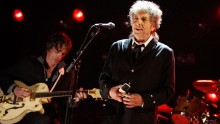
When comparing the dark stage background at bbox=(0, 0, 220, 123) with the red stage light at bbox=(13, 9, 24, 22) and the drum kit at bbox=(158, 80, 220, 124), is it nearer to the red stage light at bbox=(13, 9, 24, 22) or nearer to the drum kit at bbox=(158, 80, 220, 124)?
the red stage light at bbox=(13, 9, 24, 22)

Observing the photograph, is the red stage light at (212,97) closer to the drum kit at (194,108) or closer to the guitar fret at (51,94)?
the drum kit at (194,108)

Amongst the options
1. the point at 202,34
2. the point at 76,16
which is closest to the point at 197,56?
the point at 202,34

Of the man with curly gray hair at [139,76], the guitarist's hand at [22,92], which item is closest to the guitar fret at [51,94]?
the guitarist's hand at [22,92]

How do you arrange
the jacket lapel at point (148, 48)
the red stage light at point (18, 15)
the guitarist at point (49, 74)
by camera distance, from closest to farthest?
the jacket lapel at point (148, 48), the guitarist at point (49, 74), the red stage light at point (18, 15)

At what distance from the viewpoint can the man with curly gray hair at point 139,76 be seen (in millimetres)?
3506

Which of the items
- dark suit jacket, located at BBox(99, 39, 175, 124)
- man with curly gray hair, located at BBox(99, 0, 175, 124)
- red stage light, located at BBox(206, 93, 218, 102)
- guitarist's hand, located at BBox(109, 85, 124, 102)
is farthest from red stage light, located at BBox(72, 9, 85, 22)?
guitarist's hand, located at BBox(109, 85, 124, 102)

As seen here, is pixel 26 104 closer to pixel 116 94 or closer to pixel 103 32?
pixel 116 94

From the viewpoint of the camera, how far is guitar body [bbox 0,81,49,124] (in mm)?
5316

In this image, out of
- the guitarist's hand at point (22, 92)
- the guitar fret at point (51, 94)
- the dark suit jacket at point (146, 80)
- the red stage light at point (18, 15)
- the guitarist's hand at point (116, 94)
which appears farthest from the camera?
the red stage light at point (18, 15)

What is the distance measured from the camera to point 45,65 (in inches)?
224

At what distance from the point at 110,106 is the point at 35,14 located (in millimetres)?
4721

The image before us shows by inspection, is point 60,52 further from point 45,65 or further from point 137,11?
point 137,11

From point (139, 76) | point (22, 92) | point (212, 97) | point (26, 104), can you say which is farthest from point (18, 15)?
point (139, 76)

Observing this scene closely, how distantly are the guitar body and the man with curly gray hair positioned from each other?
6.18ft
